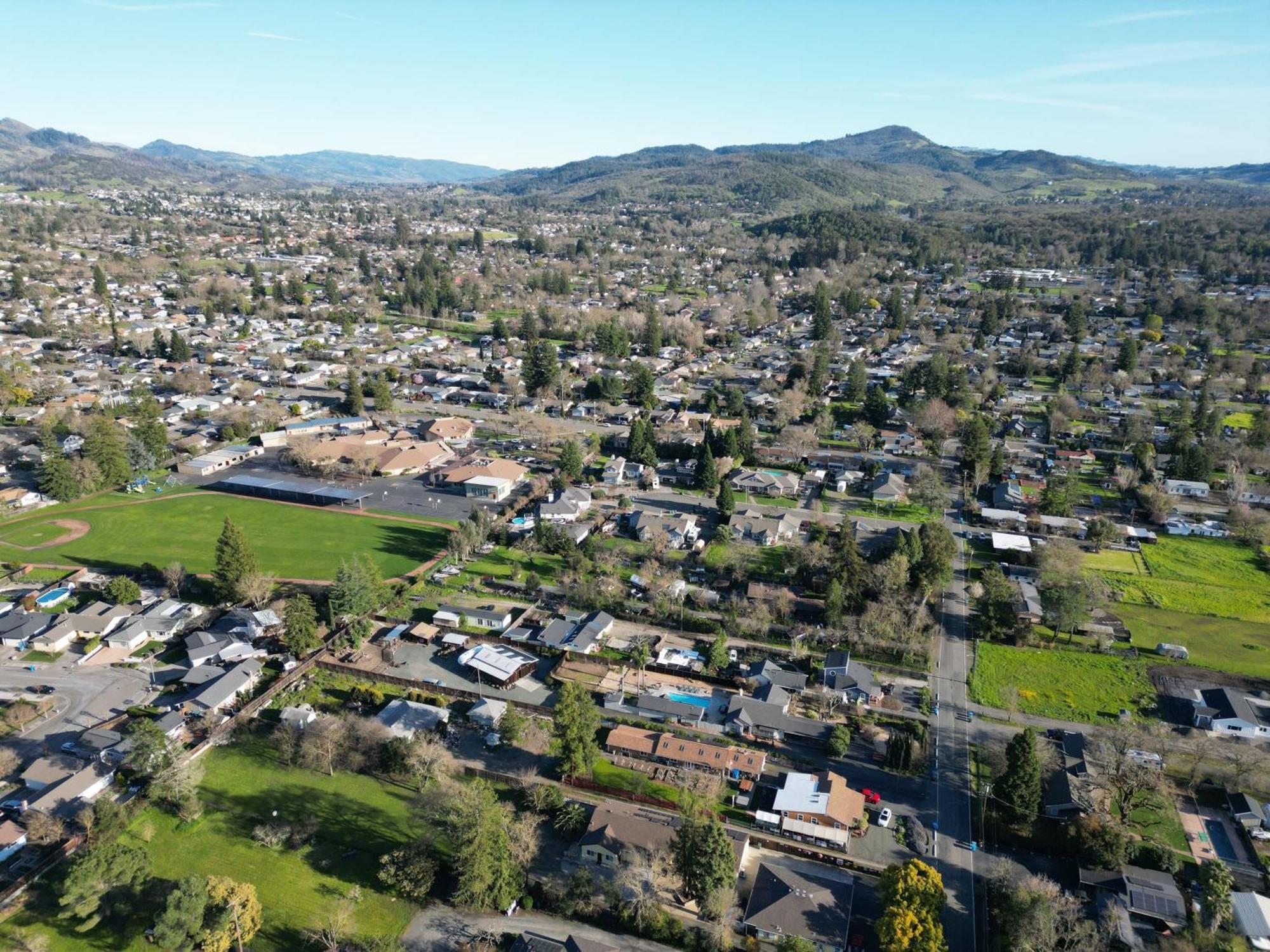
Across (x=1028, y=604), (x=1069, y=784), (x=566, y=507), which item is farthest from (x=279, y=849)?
(x=1028, y=604)

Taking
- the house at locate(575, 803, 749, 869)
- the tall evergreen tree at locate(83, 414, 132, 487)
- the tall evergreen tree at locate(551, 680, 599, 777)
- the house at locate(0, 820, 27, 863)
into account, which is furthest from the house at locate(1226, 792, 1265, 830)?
the tall evergreen tree at locate(83, 414, 132, 487)

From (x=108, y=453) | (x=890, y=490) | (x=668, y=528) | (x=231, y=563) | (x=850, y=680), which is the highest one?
(x=108, y=453)

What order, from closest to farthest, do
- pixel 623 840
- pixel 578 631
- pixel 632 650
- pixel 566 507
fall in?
pixel 623 840
pixel 632 650
pixel 578 631
pixel 566 507

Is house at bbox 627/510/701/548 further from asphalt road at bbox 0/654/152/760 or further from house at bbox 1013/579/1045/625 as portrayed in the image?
asphalt road at bbox 0/654/152/760

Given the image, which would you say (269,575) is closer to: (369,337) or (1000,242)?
(369,337)

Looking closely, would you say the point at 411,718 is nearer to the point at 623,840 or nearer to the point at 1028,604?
the point at 623,840

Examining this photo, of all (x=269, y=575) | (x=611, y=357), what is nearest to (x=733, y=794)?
(x=269, y=575)
